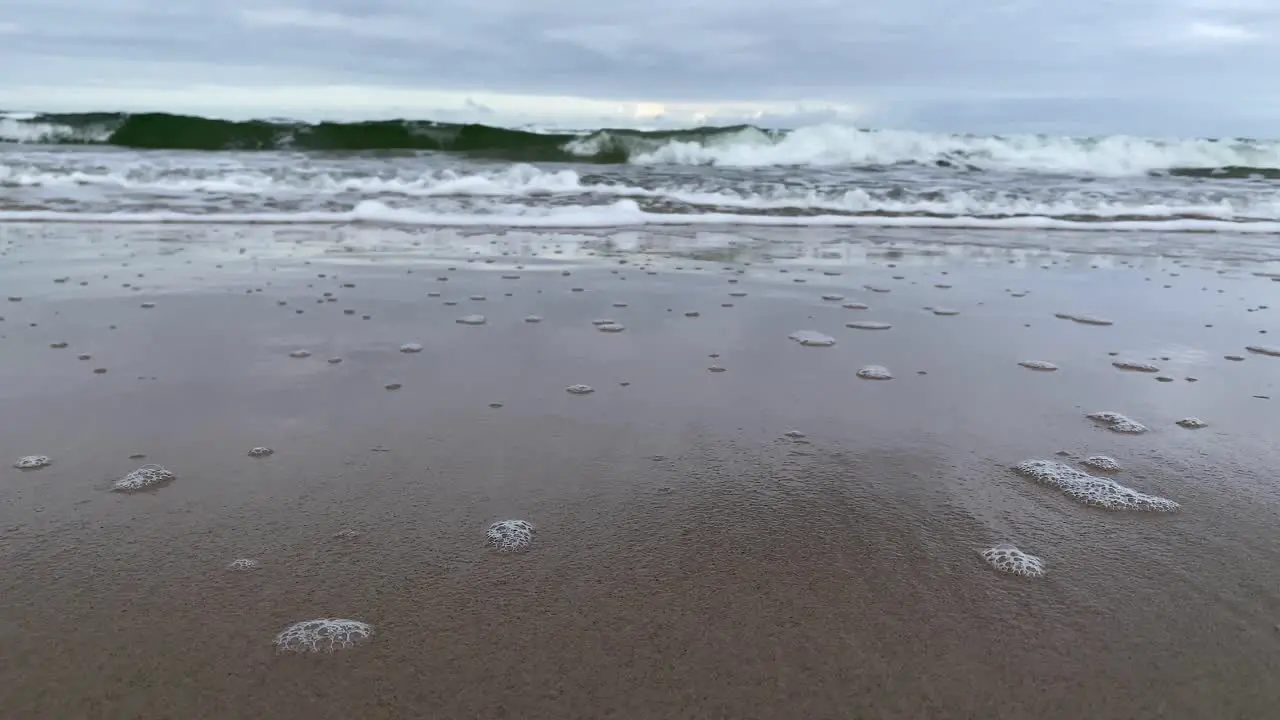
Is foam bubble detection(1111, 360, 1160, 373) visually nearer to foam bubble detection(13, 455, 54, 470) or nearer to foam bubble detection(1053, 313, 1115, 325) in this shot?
foam bubble detection(1053, 313, 1115, 325)

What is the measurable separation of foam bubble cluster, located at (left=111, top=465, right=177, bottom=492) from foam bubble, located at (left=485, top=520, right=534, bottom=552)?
114 cm

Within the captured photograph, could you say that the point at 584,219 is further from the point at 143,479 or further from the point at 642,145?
the point at 642,145

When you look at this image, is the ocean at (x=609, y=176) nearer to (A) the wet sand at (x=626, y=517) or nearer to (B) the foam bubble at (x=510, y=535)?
Result: (A) the wet sand at (x=626, y=517)

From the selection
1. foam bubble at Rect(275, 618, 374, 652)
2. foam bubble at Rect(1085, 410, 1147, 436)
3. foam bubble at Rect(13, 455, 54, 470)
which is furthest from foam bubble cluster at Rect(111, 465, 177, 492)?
foam bubble at Rect(1085, 410, 1147, 436)

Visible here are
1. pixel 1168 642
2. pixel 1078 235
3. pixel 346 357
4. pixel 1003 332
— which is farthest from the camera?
pixel 1078 235

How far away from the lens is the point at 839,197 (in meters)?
13.8

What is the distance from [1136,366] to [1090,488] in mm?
1892

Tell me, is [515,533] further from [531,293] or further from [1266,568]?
[531,293]

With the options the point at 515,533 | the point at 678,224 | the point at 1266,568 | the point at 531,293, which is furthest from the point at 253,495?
the point at 678,224

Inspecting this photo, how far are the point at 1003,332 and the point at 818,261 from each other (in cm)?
285

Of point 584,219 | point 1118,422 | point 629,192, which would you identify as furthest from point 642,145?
point 1118,422

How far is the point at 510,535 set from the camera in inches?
92.3

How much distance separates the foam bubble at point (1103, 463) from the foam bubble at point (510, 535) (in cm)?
198

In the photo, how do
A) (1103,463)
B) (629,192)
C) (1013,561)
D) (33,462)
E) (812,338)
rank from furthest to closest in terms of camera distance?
(629,192)
(812,338)
(1103,463)
(33,462)
(1013,561)
